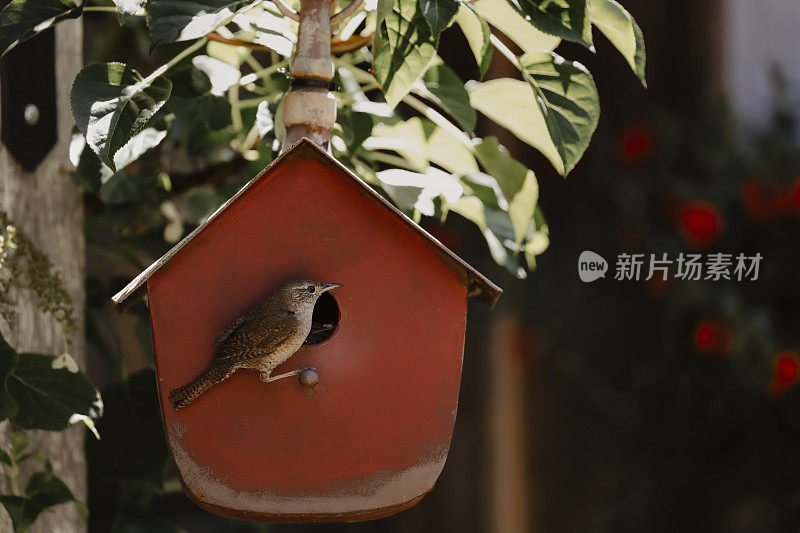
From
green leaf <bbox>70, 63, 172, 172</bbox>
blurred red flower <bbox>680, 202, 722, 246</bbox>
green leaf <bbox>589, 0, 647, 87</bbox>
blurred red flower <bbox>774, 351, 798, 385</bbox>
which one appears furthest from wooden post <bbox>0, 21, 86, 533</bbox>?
blurred red flower <bbox>774, 351, 798, 385</bbox>

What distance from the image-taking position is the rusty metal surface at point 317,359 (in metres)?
0.75

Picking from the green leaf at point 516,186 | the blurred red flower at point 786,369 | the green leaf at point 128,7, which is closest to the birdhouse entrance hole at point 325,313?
the green leaf at point 516,186

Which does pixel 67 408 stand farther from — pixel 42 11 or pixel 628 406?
pixel 628 406

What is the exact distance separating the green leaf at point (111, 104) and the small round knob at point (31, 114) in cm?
27

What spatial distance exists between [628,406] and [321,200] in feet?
5.26

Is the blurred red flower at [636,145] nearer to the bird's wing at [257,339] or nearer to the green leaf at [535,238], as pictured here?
the green leaf at [535,238]

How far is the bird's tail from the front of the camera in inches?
28.3

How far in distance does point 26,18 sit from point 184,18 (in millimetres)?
181

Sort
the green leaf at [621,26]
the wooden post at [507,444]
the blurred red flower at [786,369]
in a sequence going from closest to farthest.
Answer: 1. the green leaf at [621,26]
2. the blurred red flower at [786,369]
3. the wooden post at [507,444]

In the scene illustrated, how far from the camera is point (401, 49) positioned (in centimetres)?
73

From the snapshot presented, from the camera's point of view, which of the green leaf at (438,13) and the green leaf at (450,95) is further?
the green leaf at (450,95)

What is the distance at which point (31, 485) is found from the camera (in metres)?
0.90

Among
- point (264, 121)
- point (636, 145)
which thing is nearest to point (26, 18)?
point (264, 121)

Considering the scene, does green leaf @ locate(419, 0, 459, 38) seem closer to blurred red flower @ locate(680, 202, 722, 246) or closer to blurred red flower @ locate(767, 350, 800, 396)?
blurred red flower @ locate(680, 202, 722, 246)
